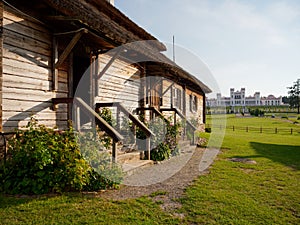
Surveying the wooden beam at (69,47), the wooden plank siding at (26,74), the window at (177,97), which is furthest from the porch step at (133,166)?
the window at (177,97)

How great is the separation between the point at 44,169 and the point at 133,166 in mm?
2305

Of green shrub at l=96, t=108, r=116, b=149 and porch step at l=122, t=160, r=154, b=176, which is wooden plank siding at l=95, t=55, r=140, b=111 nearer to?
green shrub at l=96, t=108, r=116, b=149

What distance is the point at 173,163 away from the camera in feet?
23.9

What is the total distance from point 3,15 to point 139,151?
457 centimetres

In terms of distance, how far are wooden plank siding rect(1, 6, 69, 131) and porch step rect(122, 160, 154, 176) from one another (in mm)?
1845

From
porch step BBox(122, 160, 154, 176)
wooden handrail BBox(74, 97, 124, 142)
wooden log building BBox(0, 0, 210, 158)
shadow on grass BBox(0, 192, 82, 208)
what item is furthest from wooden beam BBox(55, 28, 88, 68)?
shadow on grass BBox(0, 192, 82, 208)

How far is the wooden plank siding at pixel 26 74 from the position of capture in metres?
4.63

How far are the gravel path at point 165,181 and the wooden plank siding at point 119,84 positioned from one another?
8.77ft

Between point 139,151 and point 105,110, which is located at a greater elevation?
point 105,110

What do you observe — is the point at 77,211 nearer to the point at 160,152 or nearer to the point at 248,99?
the point at 160,152

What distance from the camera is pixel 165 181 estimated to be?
17.5 feet

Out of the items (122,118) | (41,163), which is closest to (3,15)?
(41,163)

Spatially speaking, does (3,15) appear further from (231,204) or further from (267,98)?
(267,98)

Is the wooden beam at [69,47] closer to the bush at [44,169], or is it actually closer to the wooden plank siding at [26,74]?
the wooden plank siding at [26,74]
